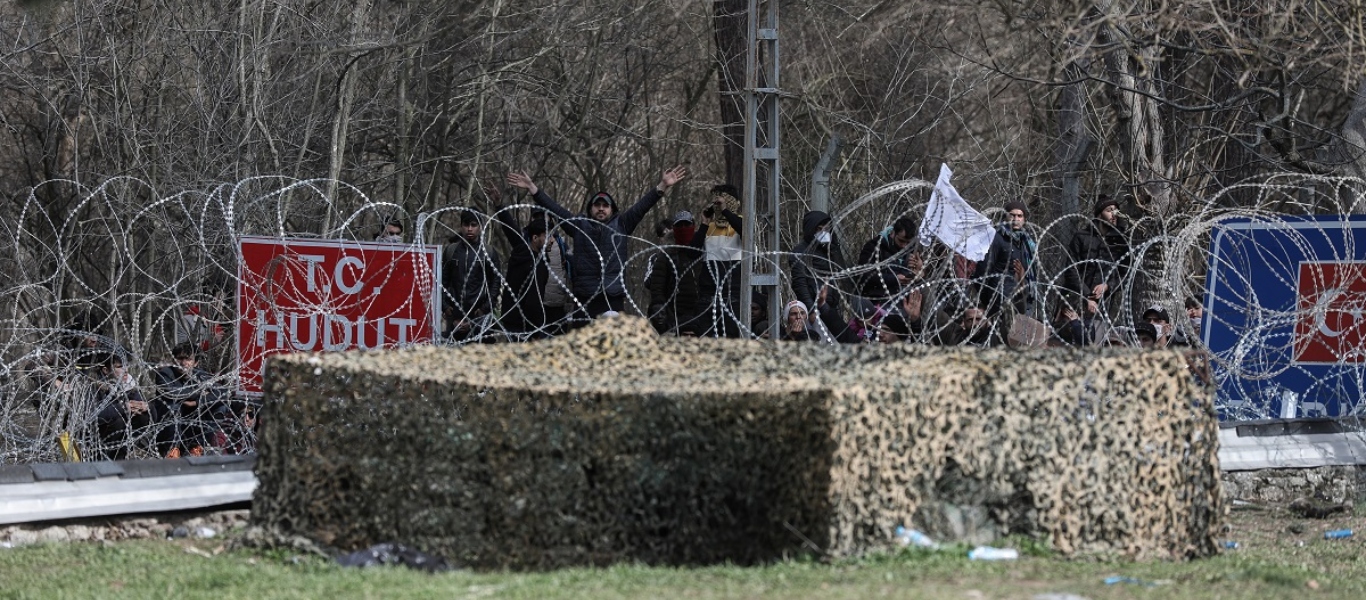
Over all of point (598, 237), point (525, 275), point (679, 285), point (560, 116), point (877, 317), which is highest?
point (560, 116)

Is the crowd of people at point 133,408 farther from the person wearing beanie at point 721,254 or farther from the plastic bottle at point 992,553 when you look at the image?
the plastic bottle at point 992,553

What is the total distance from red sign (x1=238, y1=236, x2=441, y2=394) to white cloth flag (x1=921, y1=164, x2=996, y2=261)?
3.33 meters

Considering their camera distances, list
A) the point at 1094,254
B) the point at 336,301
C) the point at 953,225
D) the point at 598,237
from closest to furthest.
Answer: the point at 336,301 → the point at 953,225 → the point at 1094,254 → the point at 598,237

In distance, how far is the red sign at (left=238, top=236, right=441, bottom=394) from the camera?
11523 millimetres

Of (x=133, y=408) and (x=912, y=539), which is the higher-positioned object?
(x=133, y=408)

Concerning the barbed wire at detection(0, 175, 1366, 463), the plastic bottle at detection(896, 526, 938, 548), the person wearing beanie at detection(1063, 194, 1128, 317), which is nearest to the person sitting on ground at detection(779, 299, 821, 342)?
the barbed wire at detection(0, 175, 1366, 463)

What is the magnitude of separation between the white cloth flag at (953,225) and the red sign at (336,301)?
A: 3.33 m

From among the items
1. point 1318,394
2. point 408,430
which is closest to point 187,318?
point 408,430

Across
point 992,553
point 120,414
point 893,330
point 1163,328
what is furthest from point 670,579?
point 1163,328

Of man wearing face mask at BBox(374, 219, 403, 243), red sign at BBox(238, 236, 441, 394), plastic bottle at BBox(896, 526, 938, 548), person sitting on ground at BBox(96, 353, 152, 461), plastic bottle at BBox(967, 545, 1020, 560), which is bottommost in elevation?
plastic bottle at BBox(967, 545, 1020, 560)

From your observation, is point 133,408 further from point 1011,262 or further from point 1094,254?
point 1094,254

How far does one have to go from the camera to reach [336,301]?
11617 millimetres

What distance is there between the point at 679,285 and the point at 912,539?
7531 millimetres

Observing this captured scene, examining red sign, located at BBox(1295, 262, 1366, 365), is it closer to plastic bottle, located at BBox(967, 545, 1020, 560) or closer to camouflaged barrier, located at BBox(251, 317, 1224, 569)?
camouflaged barrier, located at BBox(251, 317, 1224, 569)
